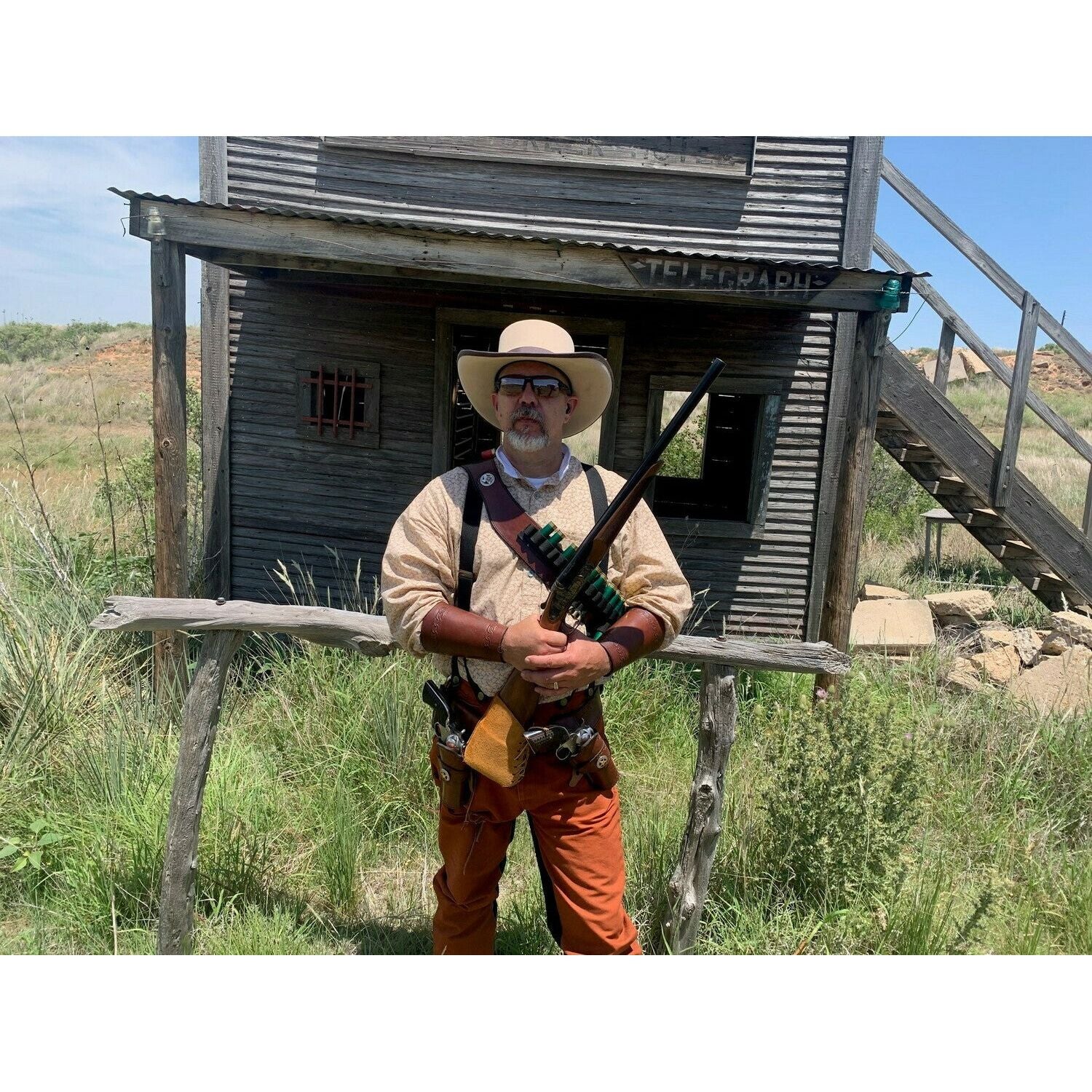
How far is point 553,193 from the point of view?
620 centimetres

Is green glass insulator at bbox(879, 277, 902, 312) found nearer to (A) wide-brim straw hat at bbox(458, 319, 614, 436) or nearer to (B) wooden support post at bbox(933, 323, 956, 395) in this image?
(B) wooden support post at bbox(933, 323, 956, 395)

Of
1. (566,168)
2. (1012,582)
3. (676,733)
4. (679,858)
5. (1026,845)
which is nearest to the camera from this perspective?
(679,858)

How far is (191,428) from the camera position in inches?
526

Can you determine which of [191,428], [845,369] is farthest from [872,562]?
[191,428]

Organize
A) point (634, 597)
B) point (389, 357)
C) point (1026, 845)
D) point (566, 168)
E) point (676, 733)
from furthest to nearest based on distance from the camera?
point (389, 357)
point (566, 168)
point (676, 733)
point (1026, 845)
point (634, 597)

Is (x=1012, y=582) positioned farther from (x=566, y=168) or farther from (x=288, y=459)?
(x=288, y=459)

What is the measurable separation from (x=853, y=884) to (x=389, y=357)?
17.5ft

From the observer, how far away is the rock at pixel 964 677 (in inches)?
237

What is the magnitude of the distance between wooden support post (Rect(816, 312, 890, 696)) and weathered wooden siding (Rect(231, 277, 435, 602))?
3.38 m

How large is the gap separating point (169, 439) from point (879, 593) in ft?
24.3

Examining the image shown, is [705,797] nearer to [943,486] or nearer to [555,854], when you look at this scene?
[555,854]

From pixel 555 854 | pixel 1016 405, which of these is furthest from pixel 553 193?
pixel 555 854

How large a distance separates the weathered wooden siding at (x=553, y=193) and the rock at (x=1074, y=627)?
13.8 feet

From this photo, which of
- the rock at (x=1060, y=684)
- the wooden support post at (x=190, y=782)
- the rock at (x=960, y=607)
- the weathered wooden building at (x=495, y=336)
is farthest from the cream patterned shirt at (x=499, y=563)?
the rock at (x=960, y=607)
